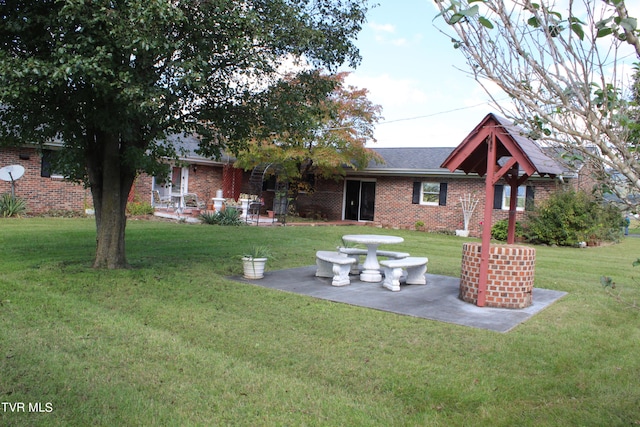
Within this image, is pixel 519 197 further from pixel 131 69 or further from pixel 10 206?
pixel 10 206

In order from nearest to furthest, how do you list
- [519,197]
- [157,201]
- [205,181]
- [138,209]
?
[138,209]
[519,197]
[157,201]
[205,181]

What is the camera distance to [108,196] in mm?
8641

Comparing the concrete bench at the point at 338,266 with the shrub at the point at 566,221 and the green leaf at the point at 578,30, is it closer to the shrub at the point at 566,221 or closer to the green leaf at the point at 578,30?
the green leaf at the point at 578,30

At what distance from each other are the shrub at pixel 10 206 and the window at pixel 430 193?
15304mm

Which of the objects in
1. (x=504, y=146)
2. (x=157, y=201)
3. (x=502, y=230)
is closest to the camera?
(x=504, y=146)

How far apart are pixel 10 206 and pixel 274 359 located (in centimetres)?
1518

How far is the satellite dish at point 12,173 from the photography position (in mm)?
16562

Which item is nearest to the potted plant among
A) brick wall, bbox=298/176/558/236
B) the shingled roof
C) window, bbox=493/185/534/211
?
the shingled roof

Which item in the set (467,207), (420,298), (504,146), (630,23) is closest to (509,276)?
(420,298)

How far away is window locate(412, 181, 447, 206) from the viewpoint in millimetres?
22062

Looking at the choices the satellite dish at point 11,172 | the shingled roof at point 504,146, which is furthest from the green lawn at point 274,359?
the satellite dish at point 11,172

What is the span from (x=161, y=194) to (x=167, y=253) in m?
12.6

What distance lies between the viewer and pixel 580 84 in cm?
239

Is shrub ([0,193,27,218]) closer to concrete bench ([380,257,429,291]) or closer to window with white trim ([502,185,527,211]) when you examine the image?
concrete bench ([380,257,429,291])
